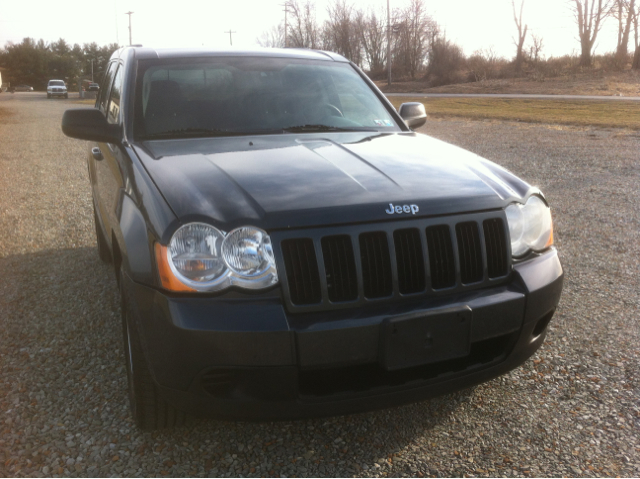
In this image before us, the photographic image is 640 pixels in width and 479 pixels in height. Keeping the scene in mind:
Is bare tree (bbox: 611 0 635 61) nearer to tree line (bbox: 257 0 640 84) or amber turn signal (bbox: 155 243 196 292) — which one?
tree line (bbox: 257 0 640 84)

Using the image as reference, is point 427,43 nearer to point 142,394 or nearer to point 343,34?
point 343,34

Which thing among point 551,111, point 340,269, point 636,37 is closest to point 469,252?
point 340,269

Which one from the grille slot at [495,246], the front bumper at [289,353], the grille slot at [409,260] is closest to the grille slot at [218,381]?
the front bumper at [289,353]

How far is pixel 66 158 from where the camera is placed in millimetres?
13133

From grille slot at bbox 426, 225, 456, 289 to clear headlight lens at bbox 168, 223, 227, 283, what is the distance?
0.78 metres

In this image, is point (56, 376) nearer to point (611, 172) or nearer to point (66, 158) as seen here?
point (611, 172)

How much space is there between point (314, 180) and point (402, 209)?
41 cm

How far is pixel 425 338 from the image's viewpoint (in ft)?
7.20

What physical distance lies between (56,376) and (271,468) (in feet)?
4.78

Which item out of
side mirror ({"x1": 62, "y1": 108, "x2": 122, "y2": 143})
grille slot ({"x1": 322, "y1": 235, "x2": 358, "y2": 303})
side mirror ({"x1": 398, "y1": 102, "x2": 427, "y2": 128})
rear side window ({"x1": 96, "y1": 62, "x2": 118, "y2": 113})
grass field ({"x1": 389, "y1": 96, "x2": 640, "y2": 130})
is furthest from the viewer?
grass field ({"x1": 389, "y1": 96, "x2": 640, "y2": 130})

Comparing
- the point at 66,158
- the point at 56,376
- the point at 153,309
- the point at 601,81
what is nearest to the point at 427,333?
the point at 153,309

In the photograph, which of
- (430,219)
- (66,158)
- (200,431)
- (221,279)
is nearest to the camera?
(221,279)

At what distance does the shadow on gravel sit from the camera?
97.3 inches

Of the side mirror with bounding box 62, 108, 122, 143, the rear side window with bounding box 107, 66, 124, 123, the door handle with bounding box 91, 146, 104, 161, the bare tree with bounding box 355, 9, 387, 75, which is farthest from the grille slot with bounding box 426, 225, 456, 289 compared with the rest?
the bare tree with bounding box 355, 9, 387, 75
